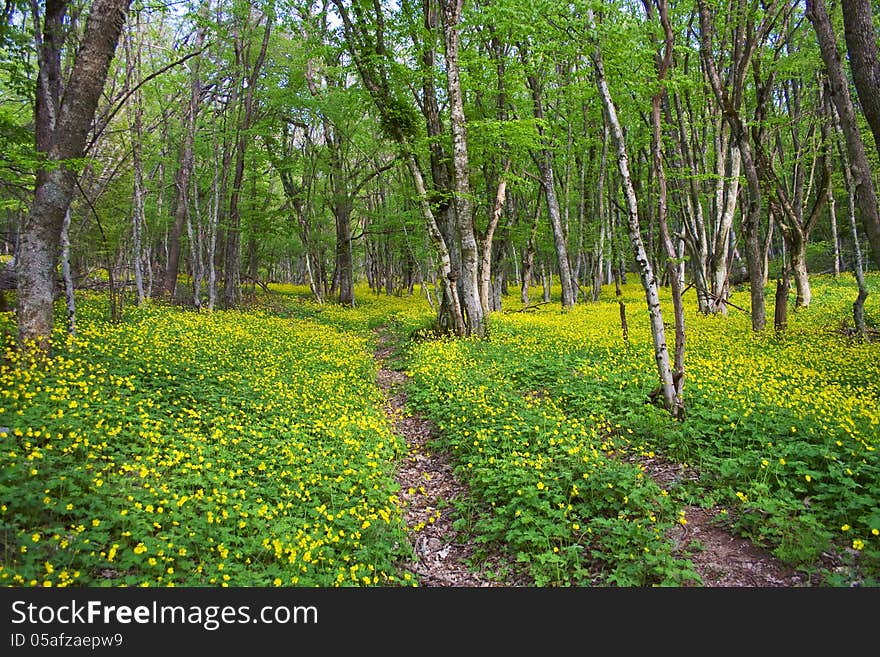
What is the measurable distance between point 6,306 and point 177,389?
7.47 meters

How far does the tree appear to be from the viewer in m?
7.71

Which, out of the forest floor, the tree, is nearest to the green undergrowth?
the forest floor

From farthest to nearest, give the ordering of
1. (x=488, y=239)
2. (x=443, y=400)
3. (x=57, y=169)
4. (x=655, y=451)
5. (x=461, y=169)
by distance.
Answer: (x=488, y=239), (x=461, y=169), (x=443, y=400), (x=57, y=169), (x=655, y=451)

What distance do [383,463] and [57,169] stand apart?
23.1 ft

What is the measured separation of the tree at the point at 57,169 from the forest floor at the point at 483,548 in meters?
6.57

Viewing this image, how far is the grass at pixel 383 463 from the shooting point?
4.50 meters

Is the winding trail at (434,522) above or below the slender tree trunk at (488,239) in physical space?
below

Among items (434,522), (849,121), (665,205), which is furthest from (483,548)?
(849,121)

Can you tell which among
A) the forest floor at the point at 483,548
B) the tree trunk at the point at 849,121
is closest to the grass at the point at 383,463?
the forest floor at the point at 483,548

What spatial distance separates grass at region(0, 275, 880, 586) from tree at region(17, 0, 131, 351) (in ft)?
2.88

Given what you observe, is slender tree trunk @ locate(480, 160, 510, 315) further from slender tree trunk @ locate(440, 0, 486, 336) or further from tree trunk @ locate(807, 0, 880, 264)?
tree trunk @ locate(807, 0, 880, 264)

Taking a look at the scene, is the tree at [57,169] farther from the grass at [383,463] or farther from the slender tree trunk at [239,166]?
the slender tree trunk at [239,166]

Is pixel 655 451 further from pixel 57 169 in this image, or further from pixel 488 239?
pixel 488 239

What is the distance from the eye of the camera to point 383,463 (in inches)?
268
